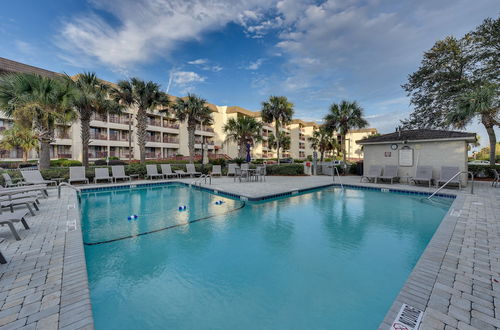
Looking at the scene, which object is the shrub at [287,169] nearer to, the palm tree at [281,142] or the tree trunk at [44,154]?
the tree trunk at [44,154]

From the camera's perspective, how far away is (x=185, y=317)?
2.71 m

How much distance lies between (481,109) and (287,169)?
42.2 ft

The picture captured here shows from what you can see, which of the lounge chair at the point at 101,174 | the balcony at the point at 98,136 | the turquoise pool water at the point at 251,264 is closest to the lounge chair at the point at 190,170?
the lounge chair at the point at 101,174

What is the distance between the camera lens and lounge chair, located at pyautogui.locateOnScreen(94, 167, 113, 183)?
1298 centimetres

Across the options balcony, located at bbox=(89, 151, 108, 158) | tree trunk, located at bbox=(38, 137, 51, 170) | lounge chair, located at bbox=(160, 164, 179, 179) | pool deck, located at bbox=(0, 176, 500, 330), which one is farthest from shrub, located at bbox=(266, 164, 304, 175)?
balcony, located at bbox=(89, 151, 108, 158)

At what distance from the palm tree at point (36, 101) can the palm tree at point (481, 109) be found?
2375 centimetres

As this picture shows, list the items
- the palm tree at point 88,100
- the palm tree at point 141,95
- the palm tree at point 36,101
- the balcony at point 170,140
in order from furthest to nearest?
the balcony at point 170,140
the palm tree at point 141,95
the palm tree at point 88,100
the palm tree at point 36,101

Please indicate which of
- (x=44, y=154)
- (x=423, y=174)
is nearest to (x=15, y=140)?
(x=44, y=154)

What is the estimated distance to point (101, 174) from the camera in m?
13.2

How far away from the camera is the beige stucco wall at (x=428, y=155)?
11.4 m

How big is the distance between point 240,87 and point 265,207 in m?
23.6

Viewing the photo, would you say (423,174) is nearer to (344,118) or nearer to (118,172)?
(344,118)

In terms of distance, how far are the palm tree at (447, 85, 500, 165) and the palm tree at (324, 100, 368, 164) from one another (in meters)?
6.54

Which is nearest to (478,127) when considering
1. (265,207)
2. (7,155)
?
(265,207)
